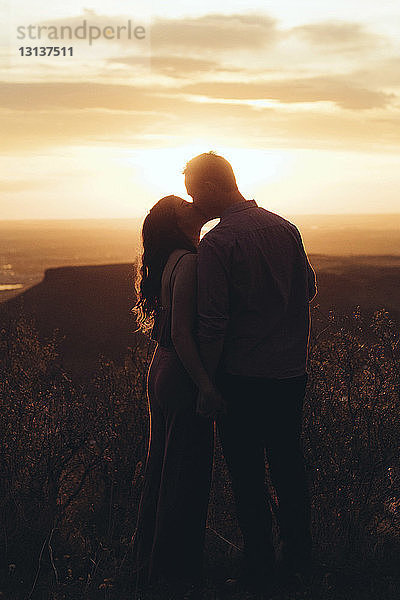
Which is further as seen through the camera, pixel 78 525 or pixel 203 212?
pixel 78 525

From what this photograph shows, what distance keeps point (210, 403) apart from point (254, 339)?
1.24ft

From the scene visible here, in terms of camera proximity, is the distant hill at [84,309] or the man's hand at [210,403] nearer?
the man's hand at [210,403]

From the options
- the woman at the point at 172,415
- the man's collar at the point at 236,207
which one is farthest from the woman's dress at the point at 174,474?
the man's collar at the point at 236,207

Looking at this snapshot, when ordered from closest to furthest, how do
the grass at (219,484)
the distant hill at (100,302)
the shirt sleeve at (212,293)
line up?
the shirt sleeve at (212,293), the grass at (219,484), the distant hill at (100,302)

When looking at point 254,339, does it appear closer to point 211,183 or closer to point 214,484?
point 211,183

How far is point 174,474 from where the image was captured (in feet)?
11.3

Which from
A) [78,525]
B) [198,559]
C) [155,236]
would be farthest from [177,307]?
[78,525]

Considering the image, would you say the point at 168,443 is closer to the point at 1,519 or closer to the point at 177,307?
the point at 177,307

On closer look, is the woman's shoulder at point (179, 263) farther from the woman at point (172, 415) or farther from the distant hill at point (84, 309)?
the distant hill at point (84, 309)

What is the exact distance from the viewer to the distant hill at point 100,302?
4449 centimetres

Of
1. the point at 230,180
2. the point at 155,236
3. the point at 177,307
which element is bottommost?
the point at 177,307

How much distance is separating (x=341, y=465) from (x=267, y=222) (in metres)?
2.09

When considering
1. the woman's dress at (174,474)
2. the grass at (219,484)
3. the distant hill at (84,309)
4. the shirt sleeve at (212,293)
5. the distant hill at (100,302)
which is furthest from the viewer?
the distant hill at (100,302)

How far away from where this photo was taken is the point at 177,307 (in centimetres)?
317
